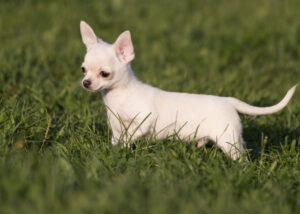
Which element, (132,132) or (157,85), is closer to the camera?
(132,132)

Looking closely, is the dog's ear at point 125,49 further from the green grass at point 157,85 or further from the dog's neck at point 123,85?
the green grass at point 157,85

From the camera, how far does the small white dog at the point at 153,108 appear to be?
145 inches

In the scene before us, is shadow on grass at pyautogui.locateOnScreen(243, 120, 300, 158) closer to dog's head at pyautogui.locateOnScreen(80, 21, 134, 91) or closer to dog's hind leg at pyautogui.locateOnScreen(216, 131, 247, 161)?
dog's hind leg at pyautogui.locateOnScreen(216, 131, 247, 161)

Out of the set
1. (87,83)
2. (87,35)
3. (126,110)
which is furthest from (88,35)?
(126,110)

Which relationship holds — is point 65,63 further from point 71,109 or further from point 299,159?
point 299,159

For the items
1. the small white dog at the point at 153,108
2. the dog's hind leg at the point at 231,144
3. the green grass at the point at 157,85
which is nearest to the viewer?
the green grass at the point at 157,85

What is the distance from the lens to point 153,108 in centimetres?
381

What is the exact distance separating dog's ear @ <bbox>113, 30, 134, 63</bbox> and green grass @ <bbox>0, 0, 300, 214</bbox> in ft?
2.28

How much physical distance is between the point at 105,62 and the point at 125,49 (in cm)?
26

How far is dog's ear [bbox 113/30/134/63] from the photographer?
388cm

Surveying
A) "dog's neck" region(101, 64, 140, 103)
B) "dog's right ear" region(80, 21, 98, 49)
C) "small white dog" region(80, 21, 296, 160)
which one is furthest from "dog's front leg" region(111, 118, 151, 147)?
"dog's right ear" region(80, 21, 98, 49)

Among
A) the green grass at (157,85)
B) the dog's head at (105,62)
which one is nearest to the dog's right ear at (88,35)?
the dog's head at (105,62)

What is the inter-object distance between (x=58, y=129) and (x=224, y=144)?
61.0 inches

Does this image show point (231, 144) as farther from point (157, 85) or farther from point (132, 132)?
point (157, 85)
